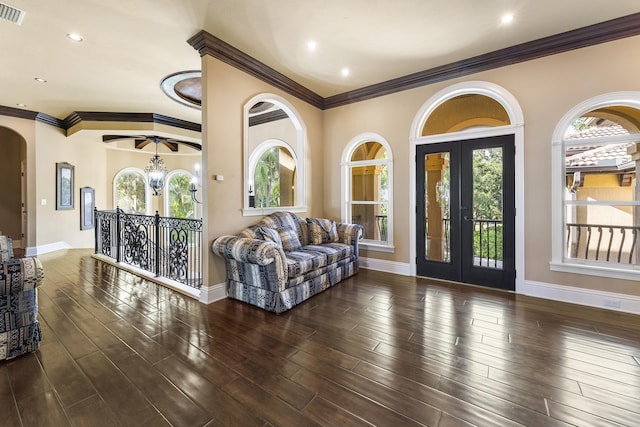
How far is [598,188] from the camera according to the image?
10.9 feet

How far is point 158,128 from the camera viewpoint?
6473 mm

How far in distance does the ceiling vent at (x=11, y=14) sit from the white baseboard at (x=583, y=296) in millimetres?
6489

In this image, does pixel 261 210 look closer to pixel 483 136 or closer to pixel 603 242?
pixel 483 136

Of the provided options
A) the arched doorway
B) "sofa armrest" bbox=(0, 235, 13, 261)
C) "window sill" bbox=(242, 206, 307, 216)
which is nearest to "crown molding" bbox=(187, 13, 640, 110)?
"window sill" bbox=(242, 206, 307, 216)

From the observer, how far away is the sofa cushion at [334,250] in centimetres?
384

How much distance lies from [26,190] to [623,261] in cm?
1065

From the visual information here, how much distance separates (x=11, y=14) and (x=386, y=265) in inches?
217

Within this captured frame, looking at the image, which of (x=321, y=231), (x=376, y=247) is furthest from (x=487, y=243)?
(x=321, y=231)

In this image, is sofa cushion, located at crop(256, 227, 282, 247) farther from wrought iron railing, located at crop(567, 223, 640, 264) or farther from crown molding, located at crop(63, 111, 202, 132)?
crown molding, located at crop(63, 111, 202, 132)

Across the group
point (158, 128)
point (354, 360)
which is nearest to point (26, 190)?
point (158, 128)

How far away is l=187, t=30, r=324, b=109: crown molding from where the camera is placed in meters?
3.29

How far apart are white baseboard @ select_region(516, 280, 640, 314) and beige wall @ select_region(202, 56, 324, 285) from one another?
3793mm

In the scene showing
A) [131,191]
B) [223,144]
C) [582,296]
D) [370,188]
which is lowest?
[582,296]

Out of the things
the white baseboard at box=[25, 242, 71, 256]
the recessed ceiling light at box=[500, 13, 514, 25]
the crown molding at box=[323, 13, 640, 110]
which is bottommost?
the white baseboard at box=[25, 242, 71, 256]
